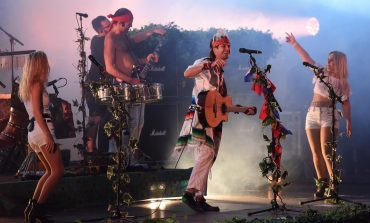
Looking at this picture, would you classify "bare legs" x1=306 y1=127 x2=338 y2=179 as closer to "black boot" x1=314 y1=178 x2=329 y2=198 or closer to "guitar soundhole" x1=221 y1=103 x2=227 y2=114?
"black boot" x1=314 y1=178 x2=329 y2=198

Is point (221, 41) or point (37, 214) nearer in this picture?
point (37, 214)

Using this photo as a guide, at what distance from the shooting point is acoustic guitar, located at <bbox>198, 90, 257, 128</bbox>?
6.89m

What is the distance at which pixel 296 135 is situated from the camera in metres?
12.9

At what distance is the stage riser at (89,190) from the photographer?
22.4 feet

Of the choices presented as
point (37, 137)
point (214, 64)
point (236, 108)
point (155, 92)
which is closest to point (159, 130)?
point (155, 92)

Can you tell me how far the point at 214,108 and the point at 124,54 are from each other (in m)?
4.44

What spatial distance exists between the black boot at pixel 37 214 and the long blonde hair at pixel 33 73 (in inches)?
41.6

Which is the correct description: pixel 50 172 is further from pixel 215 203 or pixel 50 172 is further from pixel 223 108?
pixel 215 203

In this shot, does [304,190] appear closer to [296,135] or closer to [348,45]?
[296,135]

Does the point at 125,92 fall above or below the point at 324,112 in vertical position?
above

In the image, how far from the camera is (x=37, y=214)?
20.0ft

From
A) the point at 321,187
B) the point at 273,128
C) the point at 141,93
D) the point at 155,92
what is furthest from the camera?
the point at 155,92

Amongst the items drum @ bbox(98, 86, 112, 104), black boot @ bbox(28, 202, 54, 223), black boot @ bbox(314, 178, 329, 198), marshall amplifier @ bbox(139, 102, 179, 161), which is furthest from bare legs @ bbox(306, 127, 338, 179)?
black boot @ bbox(28, 202, 54, 223)

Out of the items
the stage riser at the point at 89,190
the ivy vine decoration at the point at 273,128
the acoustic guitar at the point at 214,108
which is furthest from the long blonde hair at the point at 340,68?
the stage riser at the point at 89,190
